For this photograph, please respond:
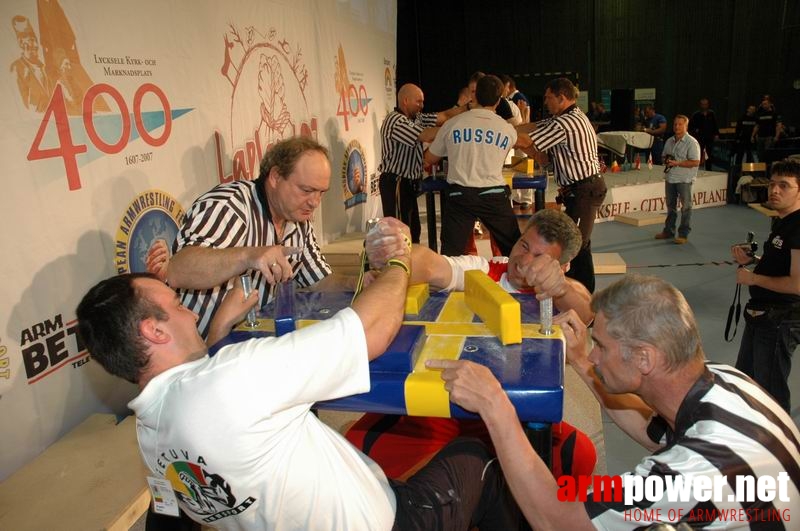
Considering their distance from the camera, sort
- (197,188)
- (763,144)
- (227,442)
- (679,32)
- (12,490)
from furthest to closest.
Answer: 1. (679,32)
2. (763,144)
3. (197,188)
4. (12,490)
5. (227,442)

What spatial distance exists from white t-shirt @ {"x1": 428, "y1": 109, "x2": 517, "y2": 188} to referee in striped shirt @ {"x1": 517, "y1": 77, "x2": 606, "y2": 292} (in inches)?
25.0

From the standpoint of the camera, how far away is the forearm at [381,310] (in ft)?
5.12

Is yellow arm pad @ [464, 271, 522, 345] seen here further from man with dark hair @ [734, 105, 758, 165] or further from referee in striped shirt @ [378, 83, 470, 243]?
man with dark hair @ [734, 105, 758, 165]

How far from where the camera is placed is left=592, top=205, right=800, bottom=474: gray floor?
371cm

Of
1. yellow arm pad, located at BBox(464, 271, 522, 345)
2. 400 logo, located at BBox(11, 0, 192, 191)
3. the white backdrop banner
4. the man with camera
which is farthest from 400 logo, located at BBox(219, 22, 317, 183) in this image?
the man with camera

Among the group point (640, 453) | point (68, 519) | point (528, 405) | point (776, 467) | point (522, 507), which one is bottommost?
point (640, 453)

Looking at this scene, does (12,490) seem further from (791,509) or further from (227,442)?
(791,509)

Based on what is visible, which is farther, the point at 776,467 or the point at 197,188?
the point at 197,188

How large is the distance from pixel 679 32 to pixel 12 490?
60.1 ft

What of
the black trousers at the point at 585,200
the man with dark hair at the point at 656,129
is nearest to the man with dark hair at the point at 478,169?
the black trousers at the point at 585,200

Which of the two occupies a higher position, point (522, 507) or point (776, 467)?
point (776, 467)

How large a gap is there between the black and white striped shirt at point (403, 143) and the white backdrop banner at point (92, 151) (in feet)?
6.94

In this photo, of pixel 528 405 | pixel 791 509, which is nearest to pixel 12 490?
pixel 528 405

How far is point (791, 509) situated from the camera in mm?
1384
